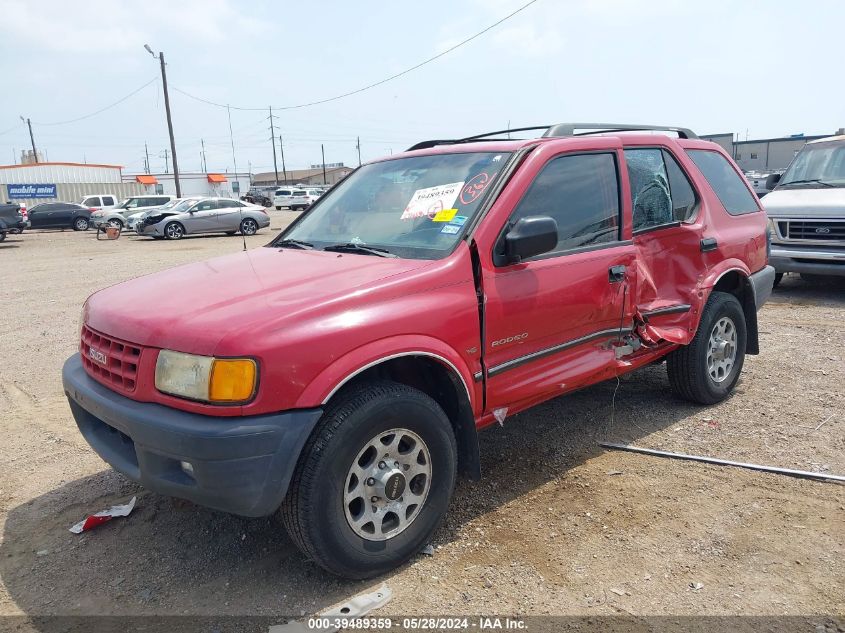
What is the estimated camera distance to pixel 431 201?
3.50m

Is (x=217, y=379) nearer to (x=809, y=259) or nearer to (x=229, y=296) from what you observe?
(x=229, y=296)

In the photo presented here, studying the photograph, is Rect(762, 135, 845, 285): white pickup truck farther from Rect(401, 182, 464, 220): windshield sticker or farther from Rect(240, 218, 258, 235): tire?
Rect(240, 218, 258, 235): tire

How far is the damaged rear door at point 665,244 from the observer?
161 inches

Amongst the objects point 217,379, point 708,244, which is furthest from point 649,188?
point 217,379

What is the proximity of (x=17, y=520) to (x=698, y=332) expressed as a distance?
4307 mm

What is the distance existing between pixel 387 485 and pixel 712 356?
9.78 feet

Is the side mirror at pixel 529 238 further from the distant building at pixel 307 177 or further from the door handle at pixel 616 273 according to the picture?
the distant building at pixel 307 177

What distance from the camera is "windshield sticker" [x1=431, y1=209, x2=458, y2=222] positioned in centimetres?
334

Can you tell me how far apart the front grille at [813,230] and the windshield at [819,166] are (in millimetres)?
842

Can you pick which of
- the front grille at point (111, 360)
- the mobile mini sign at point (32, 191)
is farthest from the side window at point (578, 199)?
the mobile mini sign at point (32, 191)

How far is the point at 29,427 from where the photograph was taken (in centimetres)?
470

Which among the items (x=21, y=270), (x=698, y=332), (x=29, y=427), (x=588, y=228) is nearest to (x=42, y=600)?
(x=29, y=427)

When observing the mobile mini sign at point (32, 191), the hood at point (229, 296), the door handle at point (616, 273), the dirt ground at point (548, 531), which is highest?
the mobile mini sign at point (32, 191)

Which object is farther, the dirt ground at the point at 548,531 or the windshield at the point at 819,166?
the windshield at the point at 819,166
